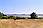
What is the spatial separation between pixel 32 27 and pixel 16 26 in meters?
1.20

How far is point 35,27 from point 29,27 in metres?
0.44

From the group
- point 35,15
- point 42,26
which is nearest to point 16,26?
point 42,26

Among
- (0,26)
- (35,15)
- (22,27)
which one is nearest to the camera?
(22,27)

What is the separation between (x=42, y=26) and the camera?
23.5ft

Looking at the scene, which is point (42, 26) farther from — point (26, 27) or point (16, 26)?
point (16, 26)

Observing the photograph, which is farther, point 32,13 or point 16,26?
point 32,13

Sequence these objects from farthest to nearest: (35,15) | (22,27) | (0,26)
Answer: (35,15) < (0,26) < (22,27)

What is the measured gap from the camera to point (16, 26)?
710 centimetres

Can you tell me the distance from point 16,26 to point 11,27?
38 cm

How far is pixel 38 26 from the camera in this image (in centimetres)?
712

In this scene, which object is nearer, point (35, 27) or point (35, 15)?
point (35, 27)

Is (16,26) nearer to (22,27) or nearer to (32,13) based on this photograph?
(22,27)

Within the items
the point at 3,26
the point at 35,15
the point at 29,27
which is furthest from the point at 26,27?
the point at 35,15

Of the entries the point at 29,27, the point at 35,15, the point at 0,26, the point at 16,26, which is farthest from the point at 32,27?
the point at 35,15
